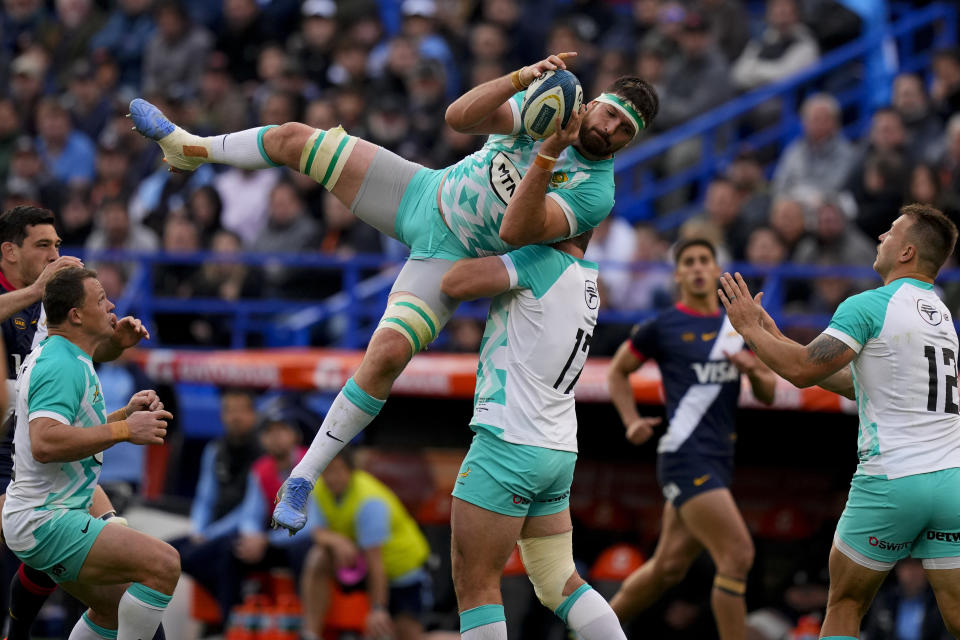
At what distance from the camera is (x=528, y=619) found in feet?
34.6

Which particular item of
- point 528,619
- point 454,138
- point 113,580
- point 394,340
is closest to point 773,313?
point 528,619

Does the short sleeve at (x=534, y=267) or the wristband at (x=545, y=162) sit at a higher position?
the wristband at (x=545, y=162)

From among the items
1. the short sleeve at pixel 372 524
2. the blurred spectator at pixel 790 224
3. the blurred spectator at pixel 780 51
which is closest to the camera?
the short sleeve at pixel 372 524

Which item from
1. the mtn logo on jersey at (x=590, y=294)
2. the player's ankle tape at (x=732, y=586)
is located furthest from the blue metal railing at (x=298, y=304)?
the mtn logo on jersey at (x=590, y=294)

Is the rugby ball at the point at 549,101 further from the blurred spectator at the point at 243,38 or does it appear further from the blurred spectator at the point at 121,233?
the blurred spectator at the point at 243,38

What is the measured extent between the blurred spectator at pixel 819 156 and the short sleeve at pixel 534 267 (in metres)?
6.81

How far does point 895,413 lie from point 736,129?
28.7 feet

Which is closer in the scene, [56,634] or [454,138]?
[56,634]

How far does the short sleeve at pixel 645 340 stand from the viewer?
8648mm

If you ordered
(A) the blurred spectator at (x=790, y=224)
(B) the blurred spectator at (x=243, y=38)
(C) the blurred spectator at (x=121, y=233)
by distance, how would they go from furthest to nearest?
(B) the blurred spectator at (x=243, y=38), (C) the blurred spectator at (x=121, y=233), (A) the blurred spectator at (x=790, y=224)

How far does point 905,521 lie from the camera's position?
6316 millimetres

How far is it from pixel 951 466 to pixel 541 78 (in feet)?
8.45

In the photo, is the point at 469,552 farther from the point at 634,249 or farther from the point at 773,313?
the point at 634,249

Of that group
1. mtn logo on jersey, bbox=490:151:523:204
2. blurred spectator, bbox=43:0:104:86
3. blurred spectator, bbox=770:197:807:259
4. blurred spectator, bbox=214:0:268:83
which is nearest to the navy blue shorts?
mtn logo on jersey, bbox=490:151:523:204
